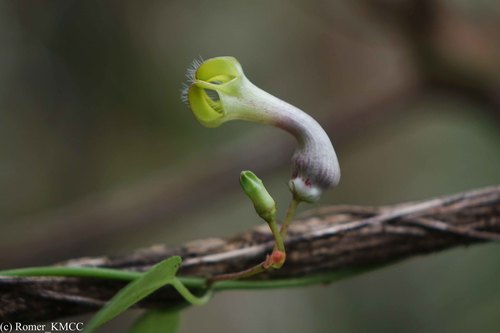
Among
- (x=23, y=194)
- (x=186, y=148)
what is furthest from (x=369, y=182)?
(x=23, y=194)

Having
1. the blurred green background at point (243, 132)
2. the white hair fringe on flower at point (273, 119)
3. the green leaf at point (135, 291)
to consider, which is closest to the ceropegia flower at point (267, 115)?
the white hair fringe on flower at point (273, 119)

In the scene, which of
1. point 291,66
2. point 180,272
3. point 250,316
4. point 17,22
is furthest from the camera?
point 291,66

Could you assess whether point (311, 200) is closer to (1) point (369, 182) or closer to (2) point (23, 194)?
(2) point (23, 194)

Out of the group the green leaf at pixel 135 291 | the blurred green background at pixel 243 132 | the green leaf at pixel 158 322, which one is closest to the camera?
the green leaf at pixel 135 291

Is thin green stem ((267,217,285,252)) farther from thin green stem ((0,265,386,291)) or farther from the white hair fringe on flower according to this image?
thin green stem ((0,265,386,291))

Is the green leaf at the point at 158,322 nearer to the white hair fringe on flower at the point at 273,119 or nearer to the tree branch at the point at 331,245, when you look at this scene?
the tree branch at the point at 331,245

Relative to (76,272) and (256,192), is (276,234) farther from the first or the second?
(76,272)

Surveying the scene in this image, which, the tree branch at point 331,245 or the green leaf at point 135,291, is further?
the tree branch at point 331,245
